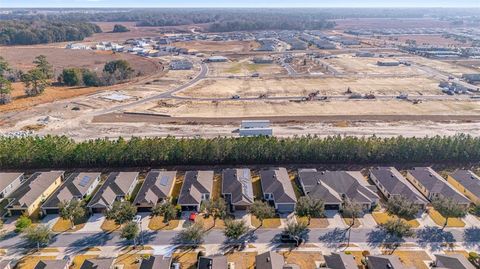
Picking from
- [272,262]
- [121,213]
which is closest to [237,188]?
[121,213]

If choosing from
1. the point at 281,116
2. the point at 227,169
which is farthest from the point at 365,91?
the point at 227,169

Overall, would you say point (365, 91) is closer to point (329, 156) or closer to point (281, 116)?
point (281, 116)

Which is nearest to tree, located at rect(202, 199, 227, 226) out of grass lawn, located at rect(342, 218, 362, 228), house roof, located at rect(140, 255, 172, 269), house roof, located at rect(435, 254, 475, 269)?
house roof, located at rect(140, 255, 172, 269)

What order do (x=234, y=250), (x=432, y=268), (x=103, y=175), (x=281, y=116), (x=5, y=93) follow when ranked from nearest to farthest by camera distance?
(x=432, y=268) → (x=234, y=250) → (x=103, y=175) → (x=281, y=116) → (x=5, y=93)

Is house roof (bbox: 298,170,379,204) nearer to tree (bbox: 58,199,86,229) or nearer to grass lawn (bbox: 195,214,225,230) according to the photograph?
grass lawn (bbox: 195,214,225,230)

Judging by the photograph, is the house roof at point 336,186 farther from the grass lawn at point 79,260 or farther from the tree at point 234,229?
the grass lawn at point 79,260

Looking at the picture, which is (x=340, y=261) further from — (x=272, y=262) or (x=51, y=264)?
(x=51, y=264)
